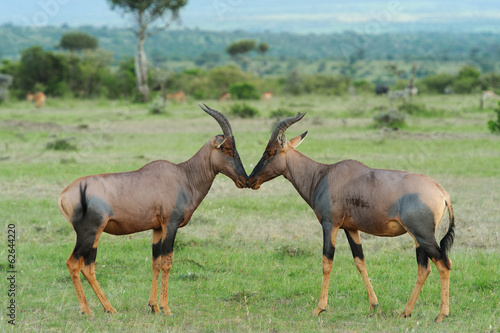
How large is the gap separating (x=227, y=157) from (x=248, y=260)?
6.42 feet

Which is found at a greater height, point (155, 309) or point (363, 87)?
point (155, 309)

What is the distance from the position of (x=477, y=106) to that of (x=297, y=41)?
9991 centimetres

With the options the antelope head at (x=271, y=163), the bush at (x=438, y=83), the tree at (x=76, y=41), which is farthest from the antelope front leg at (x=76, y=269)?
the tree at (x=76, y=41)

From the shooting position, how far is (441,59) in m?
86.8

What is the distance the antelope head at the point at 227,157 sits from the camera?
652cm

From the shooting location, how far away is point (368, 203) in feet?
19.9

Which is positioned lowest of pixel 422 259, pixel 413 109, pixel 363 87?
pixel 363 87

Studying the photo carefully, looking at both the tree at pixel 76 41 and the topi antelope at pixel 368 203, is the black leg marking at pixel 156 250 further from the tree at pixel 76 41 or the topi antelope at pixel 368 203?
the tree at pixel 76 41

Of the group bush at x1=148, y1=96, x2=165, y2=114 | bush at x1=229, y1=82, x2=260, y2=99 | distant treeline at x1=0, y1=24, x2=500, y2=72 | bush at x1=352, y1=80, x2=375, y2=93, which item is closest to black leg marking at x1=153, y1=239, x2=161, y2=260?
bush at x1=148, y1=96, x2=165, y2=114

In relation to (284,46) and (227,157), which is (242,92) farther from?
(284,46)

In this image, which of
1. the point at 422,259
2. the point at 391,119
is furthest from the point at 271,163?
the point at 391,119

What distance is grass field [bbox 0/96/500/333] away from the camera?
6.08 m

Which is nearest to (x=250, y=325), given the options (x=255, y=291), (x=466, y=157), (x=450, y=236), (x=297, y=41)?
(x=255, y=291)

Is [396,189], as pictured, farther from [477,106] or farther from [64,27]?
[64,27]
